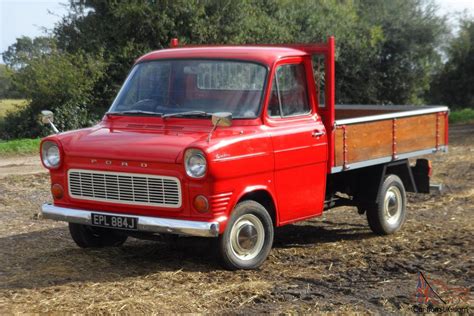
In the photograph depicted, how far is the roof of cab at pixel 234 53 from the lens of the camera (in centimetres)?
749

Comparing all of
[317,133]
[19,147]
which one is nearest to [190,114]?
[317,133]

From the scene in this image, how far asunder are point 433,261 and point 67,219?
3499mm

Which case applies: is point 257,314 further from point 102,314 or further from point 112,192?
point 112,192

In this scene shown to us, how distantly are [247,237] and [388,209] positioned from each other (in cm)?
270

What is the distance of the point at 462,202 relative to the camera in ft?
36.5

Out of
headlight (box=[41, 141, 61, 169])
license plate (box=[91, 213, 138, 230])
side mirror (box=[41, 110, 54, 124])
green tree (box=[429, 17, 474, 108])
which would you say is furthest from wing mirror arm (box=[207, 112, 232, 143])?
green tree (box=[429, 17, 474, 108])

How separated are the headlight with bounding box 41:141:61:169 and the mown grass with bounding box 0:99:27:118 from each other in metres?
14.0

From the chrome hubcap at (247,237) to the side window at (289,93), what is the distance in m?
1.08

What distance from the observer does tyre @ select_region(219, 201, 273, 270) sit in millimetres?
6684

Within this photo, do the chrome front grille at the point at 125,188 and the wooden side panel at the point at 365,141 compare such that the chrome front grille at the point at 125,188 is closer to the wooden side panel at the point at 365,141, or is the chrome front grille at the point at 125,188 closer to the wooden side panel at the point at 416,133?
the wooden side panel at the point at 365,141

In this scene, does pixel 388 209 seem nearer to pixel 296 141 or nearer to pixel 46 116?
pixel 296 141

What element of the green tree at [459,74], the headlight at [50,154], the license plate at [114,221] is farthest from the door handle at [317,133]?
the green tree at [459,74]

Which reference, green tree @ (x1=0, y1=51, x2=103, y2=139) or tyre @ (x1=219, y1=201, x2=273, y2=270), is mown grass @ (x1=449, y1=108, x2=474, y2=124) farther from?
tyre @ (x1=219, y1=201, x2=273, y2=270)

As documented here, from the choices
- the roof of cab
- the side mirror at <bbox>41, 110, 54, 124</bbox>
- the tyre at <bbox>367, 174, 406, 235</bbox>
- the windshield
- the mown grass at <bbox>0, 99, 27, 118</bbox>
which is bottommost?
the tyre at <bbox>367, 174, 406, 235</bbox>
